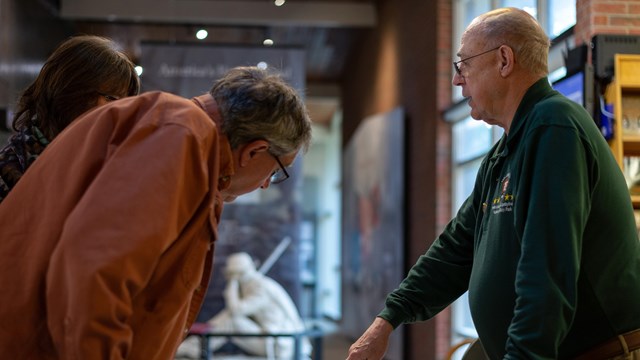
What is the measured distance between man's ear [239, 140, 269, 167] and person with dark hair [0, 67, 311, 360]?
51 mm

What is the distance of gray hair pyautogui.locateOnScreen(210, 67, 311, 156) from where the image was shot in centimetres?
163

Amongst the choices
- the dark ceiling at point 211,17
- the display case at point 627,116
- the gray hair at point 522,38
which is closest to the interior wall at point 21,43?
the dark ceiling at point 211,17

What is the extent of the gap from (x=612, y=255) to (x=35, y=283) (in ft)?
3.90

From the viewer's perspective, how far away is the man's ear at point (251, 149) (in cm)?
165

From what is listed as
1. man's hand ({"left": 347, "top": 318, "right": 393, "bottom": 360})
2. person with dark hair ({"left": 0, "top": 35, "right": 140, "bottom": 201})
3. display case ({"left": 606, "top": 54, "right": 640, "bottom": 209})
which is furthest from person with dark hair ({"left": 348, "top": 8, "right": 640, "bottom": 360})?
display case ({"left": 606, "top": 54, "right": 640, "bottom": 209})

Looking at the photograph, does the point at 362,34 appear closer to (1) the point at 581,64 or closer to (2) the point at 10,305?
(1) the point at 581,64

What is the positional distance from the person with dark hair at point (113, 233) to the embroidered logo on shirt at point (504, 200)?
0.68 metres

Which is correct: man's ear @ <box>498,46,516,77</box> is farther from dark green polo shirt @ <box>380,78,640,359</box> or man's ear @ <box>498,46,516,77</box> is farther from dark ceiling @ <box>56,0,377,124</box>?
dark ceiling @ <box>56,0,377,124</box>

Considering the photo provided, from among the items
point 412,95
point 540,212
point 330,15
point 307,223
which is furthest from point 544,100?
point 307,223

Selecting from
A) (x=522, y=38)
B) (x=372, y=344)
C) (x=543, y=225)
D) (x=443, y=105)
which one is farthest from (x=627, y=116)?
(x=443, y=105)

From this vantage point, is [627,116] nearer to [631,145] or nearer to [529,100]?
[631,145]

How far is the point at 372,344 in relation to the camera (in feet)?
7.38

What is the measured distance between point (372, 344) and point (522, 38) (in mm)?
886

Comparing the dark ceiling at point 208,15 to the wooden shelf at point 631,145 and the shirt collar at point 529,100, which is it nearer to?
the wooden shelf at point 631,145
